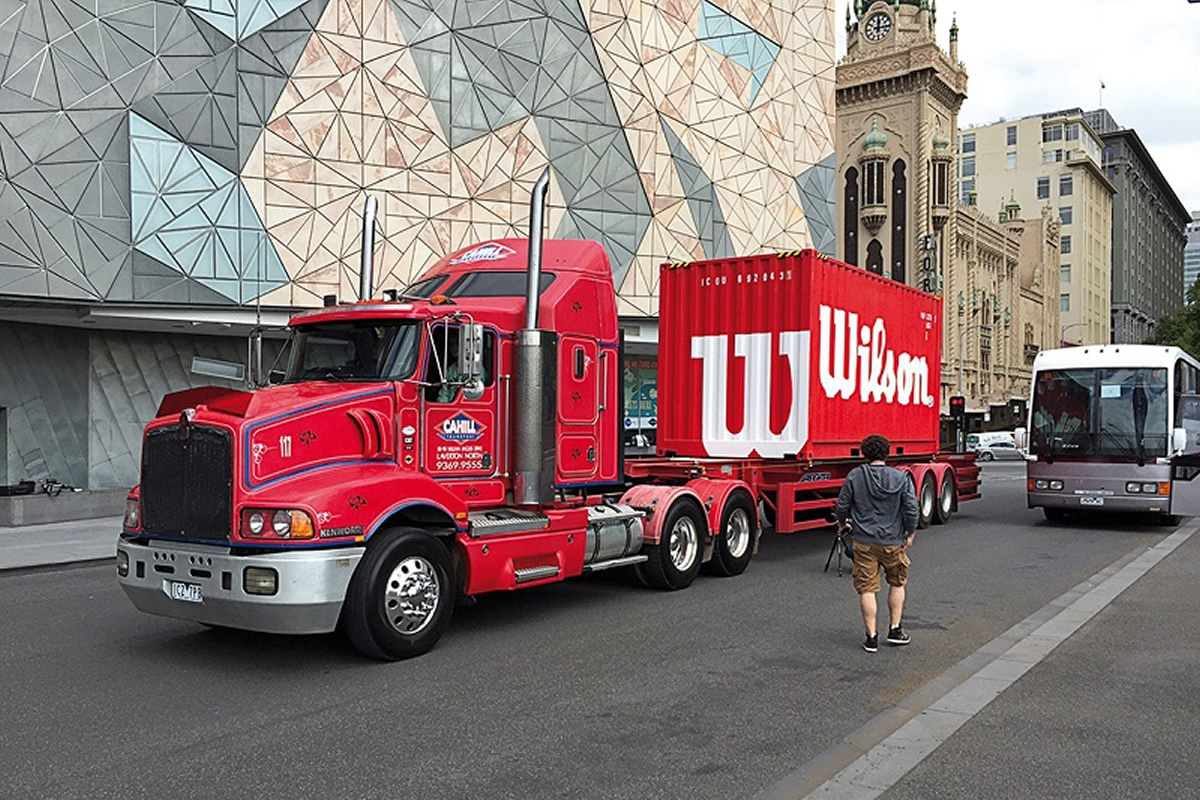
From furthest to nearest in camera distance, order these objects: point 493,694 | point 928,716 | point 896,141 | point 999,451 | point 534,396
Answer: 1. point 896,141
2. point 999,451
3. point 534,396
4. point 493,694
5. point 928,716

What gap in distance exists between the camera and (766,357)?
13.0 meters

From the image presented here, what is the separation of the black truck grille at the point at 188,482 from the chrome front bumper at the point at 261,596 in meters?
0.16

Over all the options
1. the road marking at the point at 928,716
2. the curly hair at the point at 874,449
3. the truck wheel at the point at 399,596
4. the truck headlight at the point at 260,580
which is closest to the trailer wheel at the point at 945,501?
the road marking at the point at 928,716

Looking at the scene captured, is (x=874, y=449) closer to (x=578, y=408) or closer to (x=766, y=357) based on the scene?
(x=578, y=408)

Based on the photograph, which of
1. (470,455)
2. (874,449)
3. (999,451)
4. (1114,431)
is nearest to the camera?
(874,449)

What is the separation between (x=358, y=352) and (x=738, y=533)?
211 inches

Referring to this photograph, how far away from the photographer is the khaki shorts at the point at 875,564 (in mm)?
7906

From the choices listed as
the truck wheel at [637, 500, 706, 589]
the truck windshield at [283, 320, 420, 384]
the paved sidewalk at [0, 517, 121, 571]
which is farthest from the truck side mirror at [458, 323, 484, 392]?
the paved sidewalk at [0, 517, 121, 571]

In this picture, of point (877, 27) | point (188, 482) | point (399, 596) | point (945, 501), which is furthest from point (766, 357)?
point (877, 27)

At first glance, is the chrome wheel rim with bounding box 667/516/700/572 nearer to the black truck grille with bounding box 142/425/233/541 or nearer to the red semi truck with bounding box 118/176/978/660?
the red semi truck with bounding box 118/176/978/660

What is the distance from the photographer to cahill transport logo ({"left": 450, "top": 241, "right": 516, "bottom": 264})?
9.93 m

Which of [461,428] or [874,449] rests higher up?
[461,428]

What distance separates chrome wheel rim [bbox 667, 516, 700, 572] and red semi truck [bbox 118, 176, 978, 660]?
2 centimetres

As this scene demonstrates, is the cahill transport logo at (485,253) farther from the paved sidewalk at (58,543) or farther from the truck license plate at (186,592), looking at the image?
the paved sidewalk at (58,543)
